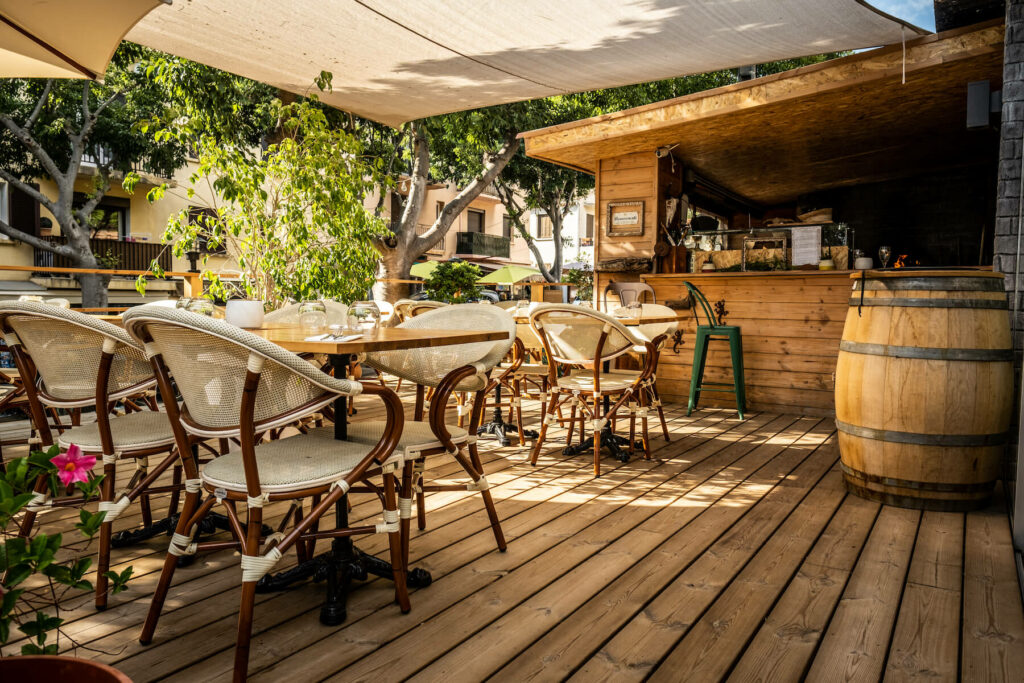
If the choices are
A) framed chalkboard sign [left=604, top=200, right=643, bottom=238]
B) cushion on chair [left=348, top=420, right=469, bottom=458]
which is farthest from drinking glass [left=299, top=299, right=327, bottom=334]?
framed chalkboard sign [left=604, top=200, right=643, bottom=238]

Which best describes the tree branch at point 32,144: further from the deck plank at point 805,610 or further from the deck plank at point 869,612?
the deck plank at point 869,612

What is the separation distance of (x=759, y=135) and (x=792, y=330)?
2134 millimetres

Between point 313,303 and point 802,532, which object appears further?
point 802,532

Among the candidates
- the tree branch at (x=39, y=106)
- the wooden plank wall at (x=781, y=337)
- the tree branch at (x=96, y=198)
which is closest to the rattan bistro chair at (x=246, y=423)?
the wooden plank wall at (x=781, y=337)

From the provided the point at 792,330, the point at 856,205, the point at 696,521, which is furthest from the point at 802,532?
the point at 856,205

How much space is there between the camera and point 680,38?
3719mm

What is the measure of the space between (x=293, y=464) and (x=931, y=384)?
8.14ft

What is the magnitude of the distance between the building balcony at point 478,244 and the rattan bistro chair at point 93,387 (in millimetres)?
26509

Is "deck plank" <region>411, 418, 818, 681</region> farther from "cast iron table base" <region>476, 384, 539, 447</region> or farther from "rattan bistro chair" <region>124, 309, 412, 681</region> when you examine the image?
"cast iron table base" <region>476, 384, 539, 447</region>

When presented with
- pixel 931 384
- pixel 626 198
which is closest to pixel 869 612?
pixel 931 384

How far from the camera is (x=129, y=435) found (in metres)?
2.14

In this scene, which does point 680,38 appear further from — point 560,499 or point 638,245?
point 638,245

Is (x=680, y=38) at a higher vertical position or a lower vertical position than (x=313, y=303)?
higher

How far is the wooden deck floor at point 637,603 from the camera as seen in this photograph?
1640 millimetres
